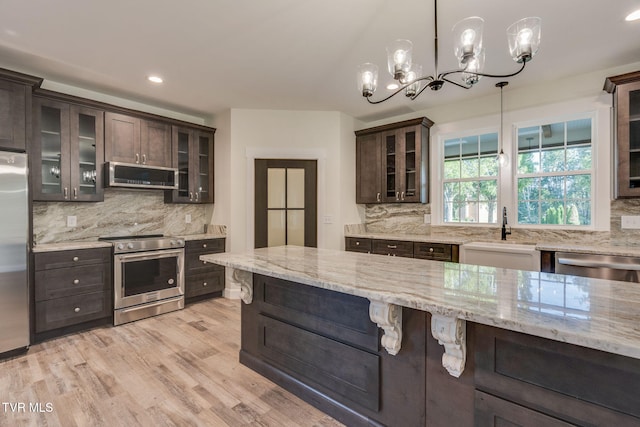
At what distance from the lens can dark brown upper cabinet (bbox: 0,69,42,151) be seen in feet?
8.89

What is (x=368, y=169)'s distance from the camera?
474 cm

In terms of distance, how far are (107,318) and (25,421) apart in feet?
5.40

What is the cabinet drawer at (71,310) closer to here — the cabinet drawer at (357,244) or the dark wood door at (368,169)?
the cabinet drawer at (357,244)

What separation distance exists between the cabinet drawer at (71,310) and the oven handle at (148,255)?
1.38 ft

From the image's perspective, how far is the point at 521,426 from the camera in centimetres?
121

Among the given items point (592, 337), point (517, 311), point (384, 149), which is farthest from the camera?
point (384, 149)

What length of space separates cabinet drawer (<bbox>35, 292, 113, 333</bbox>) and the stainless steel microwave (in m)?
1.29

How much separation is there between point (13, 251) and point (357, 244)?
371 cm

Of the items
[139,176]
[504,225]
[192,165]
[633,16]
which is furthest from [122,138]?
[633,16]

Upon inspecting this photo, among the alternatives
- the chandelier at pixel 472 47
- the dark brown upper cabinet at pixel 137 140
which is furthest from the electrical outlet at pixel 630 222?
the dark brown upper cabinet at pixel 137 140

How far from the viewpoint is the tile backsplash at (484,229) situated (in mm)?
3174

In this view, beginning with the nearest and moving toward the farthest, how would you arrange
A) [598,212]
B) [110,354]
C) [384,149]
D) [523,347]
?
[523,347]
[110,354]
[598,212]
[384,149]

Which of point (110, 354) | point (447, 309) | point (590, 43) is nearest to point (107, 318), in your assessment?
point (110, 354)

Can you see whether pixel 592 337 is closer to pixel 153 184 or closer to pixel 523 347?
pixel 523 347
